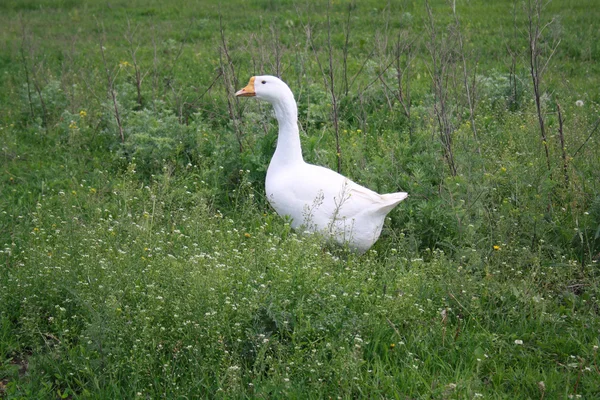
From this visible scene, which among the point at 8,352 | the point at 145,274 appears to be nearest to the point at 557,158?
the point at 145,274

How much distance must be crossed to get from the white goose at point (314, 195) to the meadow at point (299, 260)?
6.3 inches

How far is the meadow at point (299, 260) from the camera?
12.0 feet

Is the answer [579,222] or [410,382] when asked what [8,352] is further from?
[579,222]

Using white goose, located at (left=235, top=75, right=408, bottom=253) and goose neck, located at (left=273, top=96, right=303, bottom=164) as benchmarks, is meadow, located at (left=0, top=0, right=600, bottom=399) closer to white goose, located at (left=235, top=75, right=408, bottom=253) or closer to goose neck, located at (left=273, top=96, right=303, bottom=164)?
white goose, located at (left=235, top=75, right=408, bottom=253)

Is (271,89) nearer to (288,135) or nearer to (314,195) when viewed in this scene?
(288,135)

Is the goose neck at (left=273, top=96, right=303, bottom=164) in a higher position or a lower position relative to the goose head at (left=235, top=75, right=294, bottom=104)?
lower

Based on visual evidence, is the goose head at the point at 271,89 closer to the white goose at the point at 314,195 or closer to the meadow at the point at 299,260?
the white goose at the point at 314,195

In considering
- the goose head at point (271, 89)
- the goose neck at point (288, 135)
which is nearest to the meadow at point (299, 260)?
the goose neck at point (288, 135)

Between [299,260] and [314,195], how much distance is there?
813 mm

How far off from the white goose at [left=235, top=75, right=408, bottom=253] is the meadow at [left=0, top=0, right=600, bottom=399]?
0.16m

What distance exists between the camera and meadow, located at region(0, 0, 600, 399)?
3.64 meters

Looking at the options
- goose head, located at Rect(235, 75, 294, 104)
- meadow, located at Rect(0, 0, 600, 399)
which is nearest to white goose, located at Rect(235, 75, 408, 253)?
goose head, located at Rect(235, 75, 294, 104)

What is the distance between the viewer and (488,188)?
4867 millimetres

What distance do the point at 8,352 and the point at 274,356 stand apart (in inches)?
57.9
